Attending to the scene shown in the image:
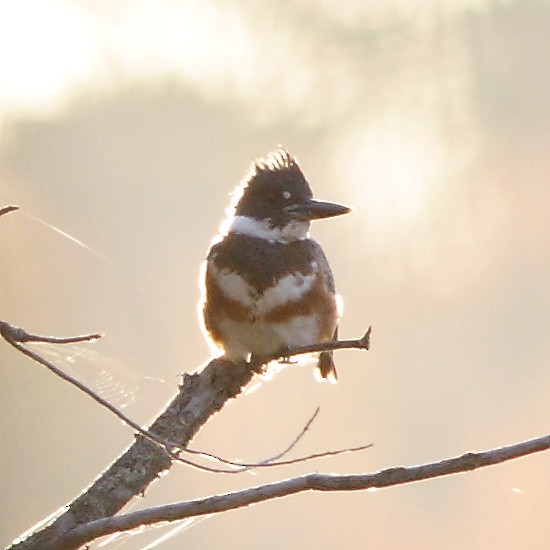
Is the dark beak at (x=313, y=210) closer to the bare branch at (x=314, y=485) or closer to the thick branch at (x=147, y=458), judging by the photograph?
the thick branch at (x=147, y=458)

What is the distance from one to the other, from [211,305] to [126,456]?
58 cm

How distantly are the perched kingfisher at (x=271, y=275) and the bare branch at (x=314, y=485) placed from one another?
73cm

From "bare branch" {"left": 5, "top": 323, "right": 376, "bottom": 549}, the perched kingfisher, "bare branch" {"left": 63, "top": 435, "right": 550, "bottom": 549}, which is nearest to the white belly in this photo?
the perched kingfisher

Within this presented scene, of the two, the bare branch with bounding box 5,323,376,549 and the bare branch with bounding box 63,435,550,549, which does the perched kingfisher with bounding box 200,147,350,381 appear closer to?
the bare branch with bounding box 5,323,376,549

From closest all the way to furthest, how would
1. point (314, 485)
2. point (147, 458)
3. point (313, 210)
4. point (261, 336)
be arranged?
point (314, 485)
point (147, 458)
point (261, 336)
point (313, 210)

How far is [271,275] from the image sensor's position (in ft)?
6.34

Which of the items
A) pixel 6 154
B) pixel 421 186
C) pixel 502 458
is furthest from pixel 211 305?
pixel 6 154

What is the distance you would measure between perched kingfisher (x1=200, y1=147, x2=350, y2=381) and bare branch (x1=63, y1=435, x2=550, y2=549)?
2.38ft

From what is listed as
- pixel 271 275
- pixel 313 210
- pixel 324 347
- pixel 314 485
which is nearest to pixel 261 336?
pixel 271 275

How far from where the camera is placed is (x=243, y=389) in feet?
5.40

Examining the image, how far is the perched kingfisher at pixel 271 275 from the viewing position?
1.87 meters

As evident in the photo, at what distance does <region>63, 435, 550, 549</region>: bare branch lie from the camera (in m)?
1.06

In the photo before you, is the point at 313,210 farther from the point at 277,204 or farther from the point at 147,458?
the point at 147,458

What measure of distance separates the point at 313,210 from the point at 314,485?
1041mm
